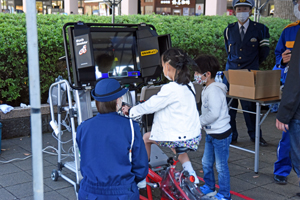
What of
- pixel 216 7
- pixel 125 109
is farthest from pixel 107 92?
pixel 216 7

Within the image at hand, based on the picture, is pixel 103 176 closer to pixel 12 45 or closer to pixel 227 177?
pixel 227 177

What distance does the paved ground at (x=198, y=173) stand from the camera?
12.9ft

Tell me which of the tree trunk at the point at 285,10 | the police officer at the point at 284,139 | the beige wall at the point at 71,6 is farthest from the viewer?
the beige wall at the point at 71,6

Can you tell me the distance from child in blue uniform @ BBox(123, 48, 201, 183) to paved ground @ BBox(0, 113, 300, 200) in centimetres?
113

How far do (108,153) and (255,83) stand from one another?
2572 millimetres

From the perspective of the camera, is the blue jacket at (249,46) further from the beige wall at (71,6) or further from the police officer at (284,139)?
the beige wall at (71,6)

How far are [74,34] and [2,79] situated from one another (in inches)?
111

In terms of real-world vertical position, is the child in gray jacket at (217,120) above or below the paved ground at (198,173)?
above

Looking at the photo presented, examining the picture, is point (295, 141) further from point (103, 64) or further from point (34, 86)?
point (34, 86)

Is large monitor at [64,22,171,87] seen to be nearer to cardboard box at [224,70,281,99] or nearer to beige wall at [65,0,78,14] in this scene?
cardboard box at [224,70,281,99]

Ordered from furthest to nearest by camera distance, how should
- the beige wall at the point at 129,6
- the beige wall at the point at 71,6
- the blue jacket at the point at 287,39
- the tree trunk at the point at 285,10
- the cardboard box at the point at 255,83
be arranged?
the beige wall at the point at 71,6 < the beige wall at the point at 129,6 < the tree trunk at the point at 285,10 < the blue jacket at the point at 287,39 < the cardboard box at the point at 255,83

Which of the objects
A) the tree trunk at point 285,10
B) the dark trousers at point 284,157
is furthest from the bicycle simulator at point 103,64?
the tree trunk at point 285,10

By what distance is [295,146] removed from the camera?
10.9 ft

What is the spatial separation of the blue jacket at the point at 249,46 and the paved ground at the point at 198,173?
131cm
